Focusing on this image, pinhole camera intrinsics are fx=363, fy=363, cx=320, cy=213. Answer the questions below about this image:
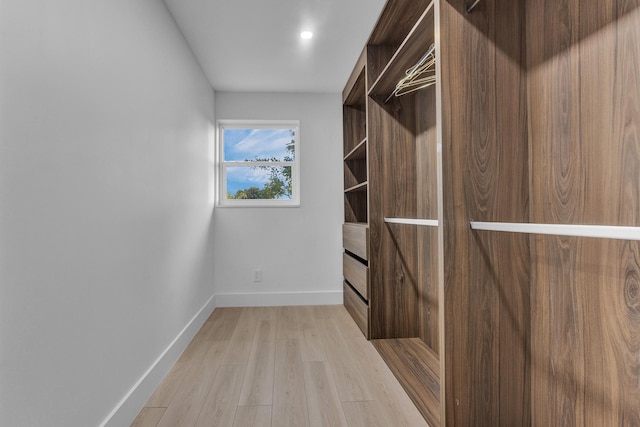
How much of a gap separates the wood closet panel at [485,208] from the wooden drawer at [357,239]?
1.19 m

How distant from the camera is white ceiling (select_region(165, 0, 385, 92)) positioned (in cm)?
222

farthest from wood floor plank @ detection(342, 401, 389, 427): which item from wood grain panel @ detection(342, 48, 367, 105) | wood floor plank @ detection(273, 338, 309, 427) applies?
wood grain panel @ detection(342, 48, 367, 105)

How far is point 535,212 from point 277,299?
2.71 meters

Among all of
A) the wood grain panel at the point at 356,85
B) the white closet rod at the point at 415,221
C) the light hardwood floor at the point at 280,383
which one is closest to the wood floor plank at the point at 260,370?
the light hardwood floor at the point at 280,383

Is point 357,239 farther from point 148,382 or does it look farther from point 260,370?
point 148,382

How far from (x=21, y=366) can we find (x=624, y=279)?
1684mm

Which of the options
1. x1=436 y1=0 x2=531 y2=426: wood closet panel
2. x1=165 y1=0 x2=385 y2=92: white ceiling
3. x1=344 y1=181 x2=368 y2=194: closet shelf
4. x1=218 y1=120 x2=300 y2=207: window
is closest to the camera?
x1=436 y1=0 x2=531 y2=426: wood closet panel

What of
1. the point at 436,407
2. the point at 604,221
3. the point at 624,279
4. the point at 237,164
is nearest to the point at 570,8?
the point at 604,221

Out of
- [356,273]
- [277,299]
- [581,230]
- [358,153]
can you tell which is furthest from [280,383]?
[358,153]

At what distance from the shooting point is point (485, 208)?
1.40 meters

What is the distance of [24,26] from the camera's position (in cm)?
101

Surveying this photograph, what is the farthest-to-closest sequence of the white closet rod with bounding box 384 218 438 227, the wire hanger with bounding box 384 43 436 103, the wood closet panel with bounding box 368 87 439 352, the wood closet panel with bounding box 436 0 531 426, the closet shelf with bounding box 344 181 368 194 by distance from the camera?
the closet shelf with bounding box 344 181 368 194 → the wood closet panel with bounding box 368 87 439 352 → the wire hanger with bounding box 384 43 436 103 → the white closet rod with bounding box 384 218 438 227 → the wood closet panel with bounding box 436 0 531 426

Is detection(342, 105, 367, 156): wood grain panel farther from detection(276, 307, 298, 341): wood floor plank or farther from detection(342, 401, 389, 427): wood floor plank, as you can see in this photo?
detection(342, 401, 389, 427): wood floor plank

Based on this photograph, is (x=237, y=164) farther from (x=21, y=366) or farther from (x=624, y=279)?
(x=624, y=279)
